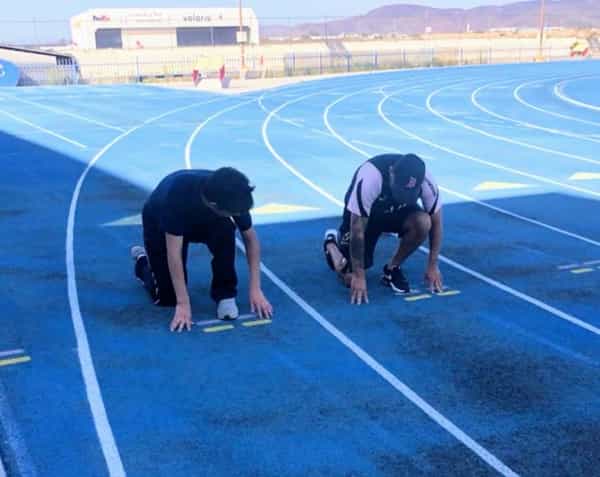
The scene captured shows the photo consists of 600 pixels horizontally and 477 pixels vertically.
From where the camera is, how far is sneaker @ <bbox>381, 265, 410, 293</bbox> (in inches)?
257

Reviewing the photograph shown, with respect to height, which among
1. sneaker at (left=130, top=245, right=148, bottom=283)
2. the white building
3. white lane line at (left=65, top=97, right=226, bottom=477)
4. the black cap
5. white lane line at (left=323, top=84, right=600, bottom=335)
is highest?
the white building

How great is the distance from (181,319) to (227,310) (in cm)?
38

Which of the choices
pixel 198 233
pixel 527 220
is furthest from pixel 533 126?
pixel 198 233

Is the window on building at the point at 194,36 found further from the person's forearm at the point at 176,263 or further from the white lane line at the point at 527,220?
→ the person's forearm at the point at 176,263

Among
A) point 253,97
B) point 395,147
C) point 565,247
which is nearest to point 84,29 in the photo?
point 253,97

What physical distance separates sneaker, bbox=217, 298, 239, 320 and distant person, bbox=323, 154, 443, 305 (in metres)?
1.01

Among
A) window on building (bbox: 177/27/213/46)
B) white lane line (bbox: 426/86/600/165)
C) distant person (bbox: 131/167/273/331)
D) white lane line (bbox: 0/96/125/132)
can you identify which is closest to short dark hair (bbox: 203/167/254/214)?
distant person (bbox: 131/167/273/331)

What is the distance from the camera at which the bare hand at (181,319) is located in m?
5.64

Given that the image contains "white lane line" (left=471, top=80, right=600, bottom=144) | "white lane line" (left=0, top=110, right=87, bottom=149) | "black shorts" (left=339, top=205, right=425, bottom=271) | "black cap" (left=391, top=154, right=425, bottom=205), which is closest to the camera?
"black cap" (left=391, top=154, right=425, bottom=205)

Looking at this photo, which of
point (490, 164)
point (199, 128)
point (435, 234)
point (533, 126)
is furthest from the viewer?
point (199, 128)

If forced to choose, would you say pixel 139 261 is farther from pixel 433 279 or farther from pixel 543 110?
pixel 543 110

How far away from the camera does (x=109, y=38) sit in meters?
81.3

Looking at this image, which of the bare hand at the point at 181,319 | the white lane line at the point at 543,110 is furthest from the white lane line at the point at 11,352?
the white lane line at the point at 543,110

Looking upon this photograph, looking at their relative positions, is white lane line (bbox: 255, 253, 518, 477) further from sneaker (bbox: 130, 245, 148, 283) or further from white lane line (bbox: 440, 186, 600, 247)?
white lane line (bbox: 440, 186, 600, 247)
